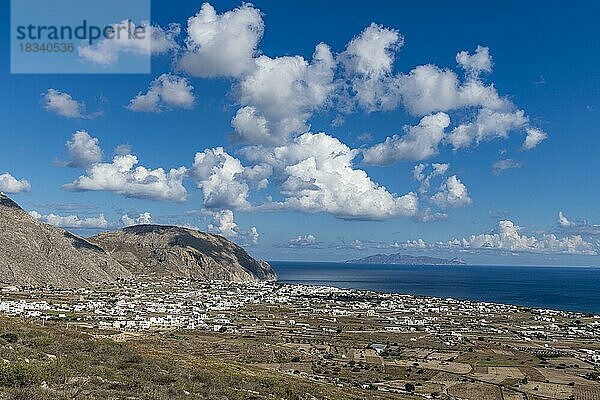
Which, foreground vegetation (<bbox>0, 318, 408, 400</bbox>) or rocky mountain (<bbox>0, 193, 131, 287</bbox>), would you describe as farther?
rocky mountain (<bbox>0, 193, 131, 287</bbox>)

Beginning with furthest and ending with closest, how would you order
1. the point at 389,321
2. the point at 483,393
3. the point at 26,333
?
the point at 389,321
the point at 483,393
the point at 26,333

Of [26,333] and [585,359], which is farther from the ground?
[26,333]

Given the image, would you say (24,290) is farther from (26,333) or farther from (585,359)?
(585,359)

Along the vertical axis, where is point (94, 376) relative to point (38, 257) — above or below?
below

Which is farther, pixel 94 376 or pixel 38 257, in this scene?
pixel 38 257

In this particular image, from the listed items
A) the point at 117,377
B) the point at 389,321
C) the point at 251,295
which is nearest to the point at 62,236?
the point at 251,295

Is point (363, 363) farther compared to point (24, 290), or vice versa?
point (24, 290)

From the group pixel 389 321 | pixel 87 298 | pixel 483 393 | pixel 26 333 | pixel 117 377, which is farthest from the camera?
pixel 87 298

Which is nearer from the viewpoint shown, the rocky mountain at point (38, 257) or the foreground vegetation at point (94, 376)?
the foreground vegetation at point (94, 376)
